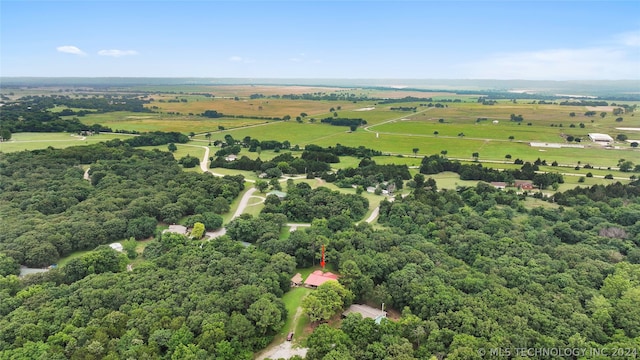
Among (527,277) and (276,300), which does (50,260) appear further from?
(527,277)

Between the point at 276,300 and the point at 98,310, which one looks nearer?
the point at 98,310

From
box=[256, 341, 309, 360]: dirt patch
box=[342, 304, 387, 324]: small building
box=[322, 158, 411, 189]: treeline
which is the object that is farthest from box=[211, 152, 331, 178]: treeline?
box=[256, 341, 309, 360]: dirt patch

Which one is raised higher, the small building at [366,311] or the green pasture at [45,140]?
the green pasture at [45,140]

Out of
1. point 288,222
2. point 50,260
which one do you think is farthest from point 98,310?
point 288,222

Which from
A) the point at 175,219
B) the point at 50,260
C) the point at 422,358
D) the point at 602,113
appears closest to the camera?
the point at 422,358

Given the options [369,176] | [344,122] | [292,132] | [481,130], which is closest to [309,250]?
[369,176]

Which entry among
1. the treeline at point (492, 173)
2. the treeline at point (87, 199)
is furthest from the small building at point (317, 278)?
the treeline at point (492, 173)

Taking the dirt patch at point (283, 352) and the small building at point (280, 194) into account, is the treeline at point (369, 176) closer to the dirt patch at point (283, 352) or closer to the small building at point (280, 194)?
the small building at point (280, 194)

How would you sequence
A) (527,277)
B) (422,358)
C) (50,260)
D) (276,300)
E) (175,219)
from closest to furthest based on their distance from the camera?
(422,358), (276,300), (527,277), (50,260), (175,219)
